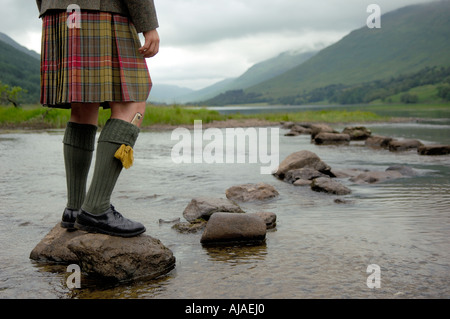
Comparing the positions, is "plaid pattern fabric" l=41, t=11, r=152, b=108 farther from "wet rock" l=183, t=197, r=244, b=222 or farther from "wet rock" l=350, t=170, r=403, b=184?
"wet rock" l=350, t=170, r=403, b=184

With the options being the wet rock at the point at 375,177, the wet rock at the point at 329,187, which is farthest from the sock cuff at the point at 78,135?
the wet rock at the point at 375,177

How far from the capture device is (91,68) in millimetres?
2943

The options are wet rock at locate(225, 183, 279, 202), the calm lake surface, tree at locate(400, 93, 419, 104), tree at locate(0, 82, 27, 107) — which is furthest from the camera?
tree at locate(400, 93, 419, 104)

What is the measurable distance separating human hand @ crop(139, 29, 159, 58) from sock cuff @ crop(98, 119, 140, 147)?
502mm

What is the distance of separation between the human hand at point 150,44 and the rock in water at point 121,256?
1296 millimetres

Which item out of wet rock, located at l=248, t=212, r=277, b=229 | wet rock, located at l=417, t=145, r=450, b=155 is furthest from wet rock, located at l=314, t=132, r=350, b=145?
wet rock, located at l=248, t=212, r=277, b=229

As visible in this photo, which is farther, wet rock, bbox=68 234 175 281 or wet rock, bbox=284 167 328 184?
wet rock, bbox=284 167 328 184

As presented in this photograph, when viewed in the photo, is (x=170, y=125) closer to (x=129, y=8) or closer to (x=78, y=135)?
(x=78, y=135)

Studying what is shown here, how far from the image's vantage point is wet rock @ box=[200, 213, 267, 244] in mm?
3667

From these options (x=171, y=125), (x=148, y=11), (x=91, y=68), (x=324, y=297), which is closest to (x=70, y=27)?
(x=91, y=68)

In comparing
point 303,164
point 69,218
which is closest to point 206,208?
point 69,218

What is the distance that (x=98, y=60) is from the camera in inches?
116

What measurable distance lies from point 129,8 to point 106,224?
147cm
